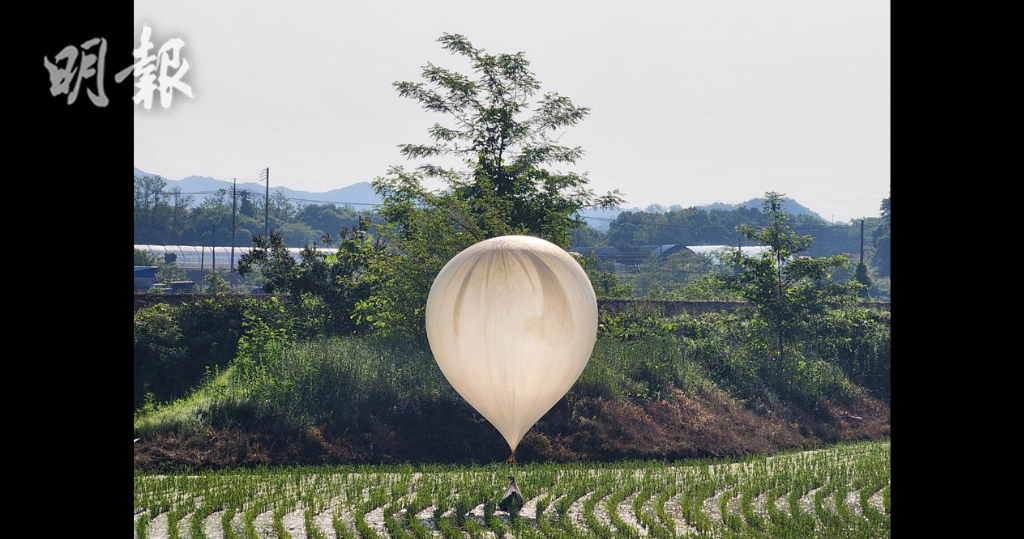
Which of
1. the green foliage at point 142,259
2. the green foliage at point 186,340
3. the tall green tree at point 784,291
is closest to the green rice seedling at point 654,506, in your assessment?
the tall green tree at point 784,291

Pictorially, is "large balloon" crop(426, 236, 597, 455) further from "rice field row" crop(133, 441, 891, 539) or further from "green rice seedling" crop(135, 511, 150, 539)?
"green rice seedling" crop(135, 511, 150, 539)

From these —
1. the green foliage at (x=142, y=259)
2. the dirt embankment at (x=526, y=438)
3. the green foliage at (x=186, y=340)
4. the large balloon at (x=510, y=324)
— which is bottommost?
the dirt embankment at (x=526, y=438)

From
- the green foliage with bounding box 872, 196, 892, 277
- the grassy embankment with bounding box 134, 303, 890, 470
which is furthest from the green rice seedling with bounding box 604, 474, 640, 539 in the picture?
the green foliage with bounding box 872, 196, 892, 277

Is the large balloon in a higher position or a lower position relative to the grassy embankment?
higher

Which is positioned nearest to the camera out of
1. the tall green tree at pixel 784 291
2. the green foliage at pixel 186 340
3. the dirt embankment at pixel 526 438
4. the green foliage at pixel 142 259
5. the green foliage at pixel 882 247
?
the dirt embankment at pixel 526 438

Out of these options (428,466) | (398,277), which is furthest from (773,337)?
(428,466)

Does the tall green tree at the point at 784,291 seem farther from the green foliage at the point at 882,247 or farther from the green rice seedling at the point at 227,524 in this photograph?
the green foliage at the point at 882,247
